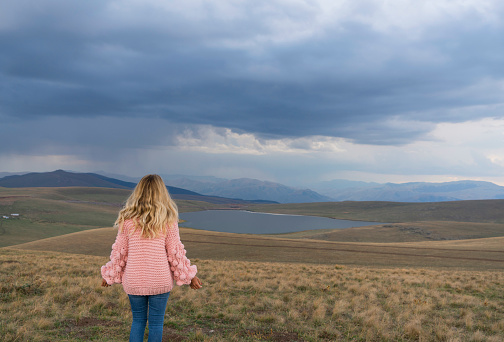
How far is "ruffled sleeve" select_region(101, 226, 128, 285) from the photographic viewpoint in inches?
175

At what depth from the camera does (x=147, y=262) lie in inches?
171

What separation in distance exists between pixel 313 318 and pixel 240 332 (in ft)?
7.65

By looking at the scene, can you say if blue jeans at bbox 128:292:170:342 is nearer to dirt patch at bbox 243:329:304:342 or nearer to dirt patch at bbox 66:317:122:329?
dirt patch at bbox 243:329:304:342

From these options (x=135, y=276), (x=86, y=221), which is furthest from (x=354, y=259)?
(x=86, y=221)

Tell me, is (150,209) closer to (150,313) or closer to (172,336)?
(150,313)

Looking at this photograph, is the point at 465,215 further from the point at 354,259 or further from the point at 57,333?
the point at 57,333

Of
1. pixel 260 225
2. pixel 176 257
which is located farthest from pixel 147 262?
pixel 260 225

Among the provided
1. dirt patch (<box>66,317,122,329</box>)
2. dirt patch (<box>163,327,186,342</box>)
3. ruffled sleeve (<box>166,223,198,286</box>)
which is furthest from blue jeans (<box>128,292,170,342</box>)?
dirt patch (<box>66,317,122,329</box>)

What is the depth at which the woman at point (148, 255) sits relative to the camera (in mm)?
4297

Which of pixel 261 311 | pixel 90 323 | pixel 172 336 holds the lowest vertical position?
pixel 261 311

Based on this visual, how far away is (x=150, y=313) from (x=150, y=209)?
1.47 meters

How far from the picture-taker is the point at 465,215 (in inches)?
4909

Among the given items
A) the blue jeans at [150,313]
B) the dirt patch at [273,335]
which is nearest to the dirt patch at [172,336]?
the dirt patch at [273,335]

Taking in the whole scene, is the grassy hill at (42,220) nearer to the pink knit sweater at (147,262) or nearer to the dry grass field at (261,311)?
the dry grass field at (261,311)
